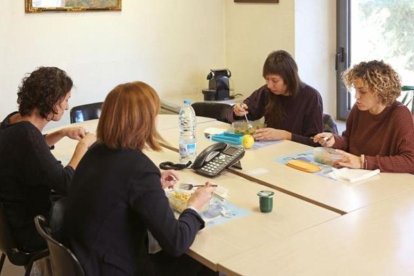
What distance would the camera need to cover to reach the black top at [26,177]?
2219 millimetres

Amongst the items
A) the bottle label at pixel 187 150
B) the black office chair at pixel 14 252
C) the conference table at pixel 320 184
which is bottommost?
the black office chair at pixel 14 252

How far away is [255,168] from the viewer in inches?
98.5

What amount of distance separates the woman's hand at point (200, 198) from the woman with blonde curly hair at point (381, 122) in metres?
0.77

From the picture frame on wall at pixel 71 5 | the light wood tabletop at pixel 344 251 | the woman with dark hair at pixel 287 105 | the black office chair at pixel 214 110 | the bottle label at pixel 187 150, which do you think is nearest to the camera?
the light wood tabletop at pixel 344 251

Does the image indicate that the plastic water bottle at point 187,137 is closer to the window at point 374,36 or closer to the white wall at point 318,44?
the white wall at point 318,44

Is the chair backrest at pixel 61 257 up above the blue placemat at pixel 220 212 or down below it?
below

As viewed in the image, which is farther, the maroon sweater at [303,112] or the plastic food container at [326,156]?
the maroon sweater at [303,112]

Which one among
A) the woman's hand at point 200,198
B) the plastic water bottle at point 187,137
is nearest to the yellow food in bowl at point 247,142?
the plastic water bottle at point 187,137

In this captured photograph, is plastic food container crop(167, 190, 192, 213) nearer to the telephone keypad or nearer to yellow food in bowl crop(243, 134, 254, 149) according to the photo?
the telephone keypad

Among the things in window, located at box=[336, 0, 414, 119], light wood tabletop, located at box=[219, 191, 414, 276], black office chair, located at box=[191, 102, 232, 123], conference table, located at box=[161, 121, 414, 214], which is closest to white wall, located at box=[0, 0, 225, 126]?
black office chair, located at box=[191, 102, 232, 123]

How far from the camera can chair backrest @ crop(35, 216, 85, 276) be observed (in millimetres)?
1687

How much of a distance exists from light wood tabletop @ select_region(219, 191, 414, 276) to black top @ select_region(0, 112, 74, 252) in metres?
0.96

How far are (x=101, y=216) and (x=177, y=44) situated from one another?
9.90 feet

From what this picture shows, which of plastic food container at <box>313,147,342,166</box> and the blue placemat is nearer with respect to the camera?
the blue placemat
